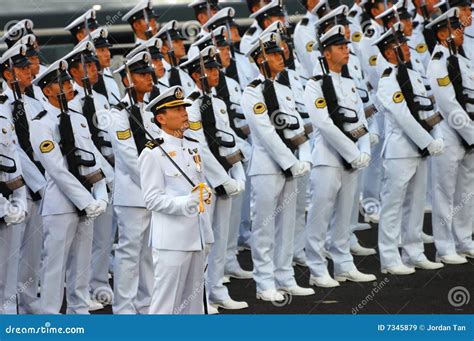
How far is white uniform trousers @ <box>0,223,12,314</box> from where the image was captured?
8810 mm

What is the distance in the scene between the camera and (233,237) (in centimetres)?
1064

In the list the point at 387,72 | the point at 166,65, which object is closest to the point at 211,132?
the point at 166,65

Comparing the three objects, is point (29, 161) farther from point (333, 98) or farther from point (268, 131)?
point (333, 98)

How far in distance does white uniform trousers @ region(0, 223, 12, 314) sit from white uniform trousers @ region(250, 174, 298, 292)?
6.33ft

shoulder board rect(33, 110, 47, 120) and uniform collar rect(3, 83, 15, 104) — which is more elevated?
uniform collar rect(3, 83, 15, 104)

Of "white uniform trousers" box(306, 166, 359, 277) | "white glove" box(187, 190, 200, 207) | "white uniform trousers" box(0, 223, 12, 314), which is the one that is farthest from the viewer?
"white uniform trousers" box(306, 166, 359, 277)

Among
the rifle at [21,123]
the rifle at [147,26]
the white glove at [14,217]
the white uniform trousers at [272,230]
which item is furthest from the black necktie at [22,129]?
the rifle at [147,26]

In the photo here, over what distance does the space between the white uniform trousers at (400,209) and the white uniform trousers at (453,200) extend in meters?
0.38

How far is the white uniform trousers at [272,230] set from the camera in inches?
391

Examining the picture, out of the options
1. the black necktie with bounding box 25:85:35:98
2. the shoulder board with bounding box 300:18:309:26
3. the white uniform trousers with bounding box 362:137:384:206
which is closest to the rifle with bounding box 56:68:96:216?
the black necktie with bounding box 25:85:35:98

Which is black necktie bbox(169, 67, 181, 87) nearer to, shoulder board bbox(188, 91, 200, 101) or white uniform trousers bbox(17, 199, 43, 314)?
shoulder board bbox(188, 91, 200, 101)

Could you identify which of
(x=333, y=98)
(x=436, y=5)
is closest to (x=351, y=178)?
(x=333, y=98)

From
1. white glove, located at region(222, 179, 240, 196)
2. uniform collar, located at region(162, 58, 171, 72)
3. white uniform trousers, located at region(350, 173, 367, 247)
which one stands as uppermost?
uniform collar, located at region(162, 58, 171, 72)
